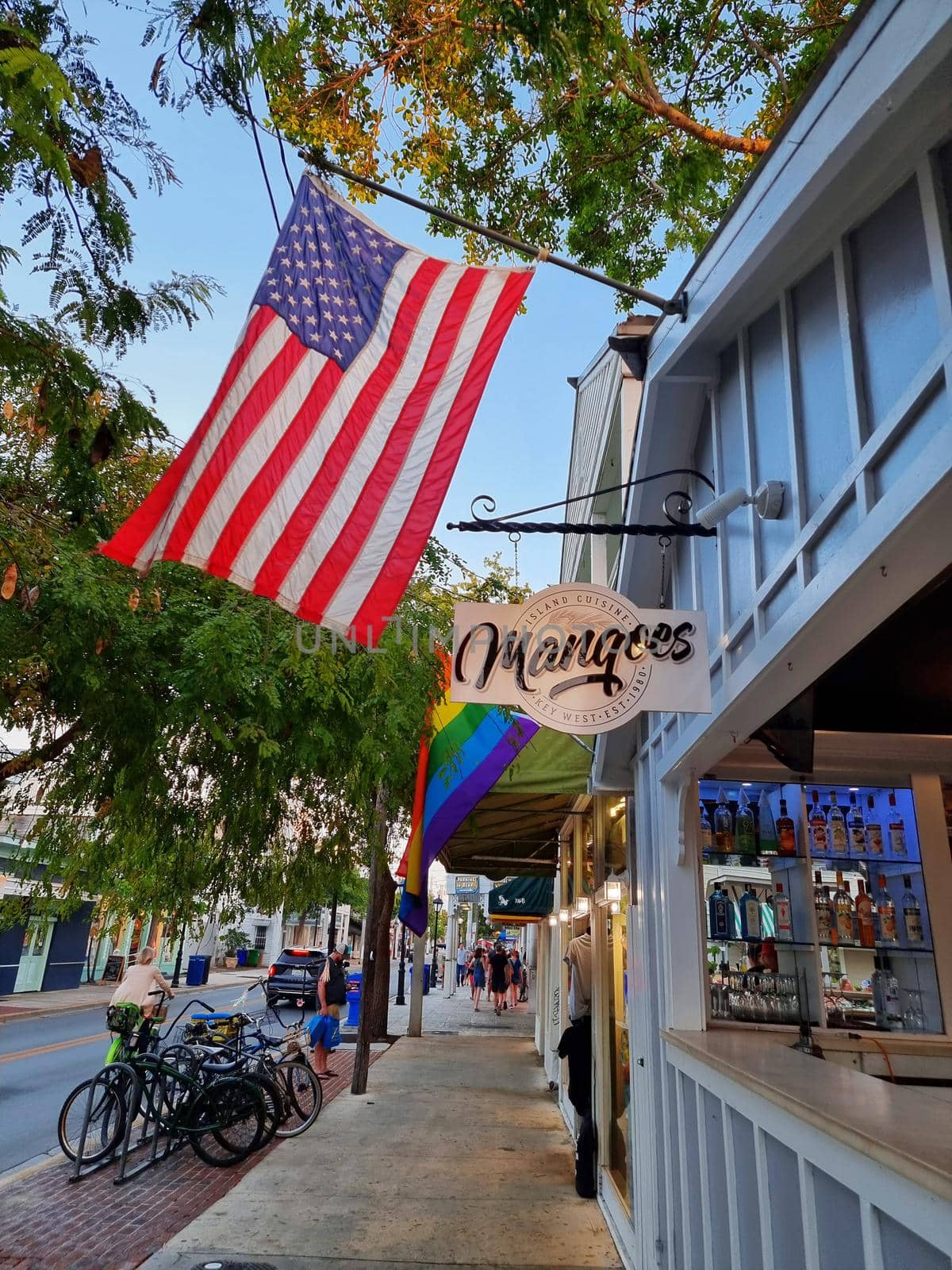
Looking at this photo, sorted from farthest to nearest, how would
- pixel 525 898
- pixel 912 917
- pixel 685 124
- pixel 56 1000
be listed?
pixel 56 1000 → pixel 525 898 → pixel 685 124 → pixel 912 917

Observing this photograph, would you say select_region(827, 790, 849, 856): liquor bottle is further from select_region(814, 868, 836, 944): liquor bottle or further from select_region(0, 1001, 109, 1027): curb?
select_region(0, 1001, 109, 1027): curb

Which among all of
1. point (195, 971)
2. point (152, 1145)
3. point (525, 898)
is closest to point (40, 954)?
point (195, 971)

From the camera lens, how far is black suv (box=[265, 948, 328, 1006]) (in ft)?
75.8

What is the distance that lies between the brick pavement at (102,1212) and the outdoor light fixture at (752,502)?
5.87 metres

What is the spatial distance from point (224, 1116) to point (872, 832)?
6462mm

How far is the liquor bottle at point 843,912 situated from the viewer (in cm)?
507

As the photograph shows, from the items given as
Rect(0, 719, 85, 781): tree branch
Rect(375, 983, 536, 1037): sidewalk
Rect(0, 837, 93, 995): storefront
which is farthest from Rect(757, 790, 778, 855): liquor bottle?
Rect(0, 837, 93, 995): storefront

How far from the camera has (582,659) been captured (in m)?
3.64

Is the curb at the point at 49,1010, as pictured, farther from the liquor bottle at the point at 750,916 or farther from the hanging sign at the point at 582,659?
the hanging sign at the point at 582,659

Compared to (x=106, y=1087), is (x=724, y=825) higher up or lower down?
higher up

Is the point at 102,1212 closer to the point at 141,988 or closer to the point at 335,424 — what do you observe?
the point at 141,988

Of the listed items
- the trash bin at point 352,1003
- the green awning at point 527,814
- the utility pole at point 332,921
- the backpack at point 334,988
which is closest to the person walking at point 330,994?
the backpack at point 334,988

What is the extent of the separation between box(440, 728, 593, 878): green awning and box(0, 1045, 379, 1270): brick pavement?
408cm

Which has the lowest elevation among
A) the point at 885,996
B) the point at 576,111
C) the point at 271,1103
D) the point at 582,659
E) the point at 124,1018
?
the point at 271,1103
